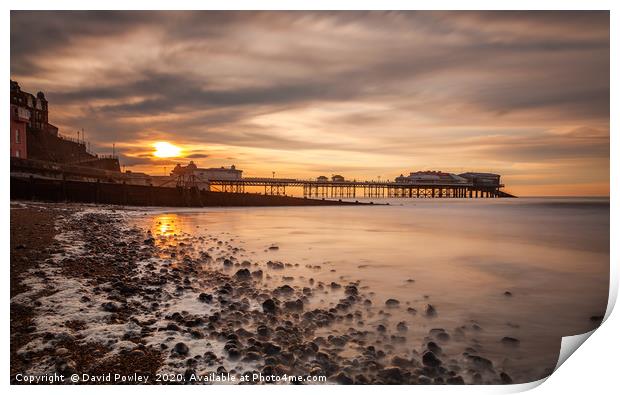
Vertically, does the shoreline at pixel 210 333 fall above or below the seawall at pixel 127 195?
below

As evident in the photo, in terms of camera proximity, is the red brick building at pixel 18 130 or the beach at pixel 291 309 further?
the red brick building at pixel 18 130

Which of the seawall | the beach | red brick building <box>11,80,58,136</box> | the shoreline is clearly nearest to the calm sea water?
the beach

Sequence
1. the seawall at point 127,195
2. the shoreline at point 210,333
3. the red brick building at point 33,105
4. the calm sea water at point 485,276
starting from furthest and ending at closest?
the seawall at point 127,195 < the red brick building at point 33,105 < the calm sea water at point 485,276 < the shoreline at point 210,333

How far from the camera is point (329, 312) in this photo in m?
3.30

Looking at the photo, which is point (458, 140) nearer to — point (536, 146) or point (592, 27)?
point (536, 146)

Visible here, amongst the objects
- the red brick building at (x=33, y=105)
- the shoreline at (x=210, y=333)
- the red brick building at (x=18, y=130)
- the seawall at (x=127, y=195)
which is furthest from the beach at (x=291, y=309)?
the red brick building at (x=33, y=105)

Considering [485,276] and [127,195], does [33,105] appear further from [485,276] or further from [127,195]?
[127,195]

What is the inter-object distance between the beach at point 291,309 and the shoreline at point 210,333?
1 centimetres

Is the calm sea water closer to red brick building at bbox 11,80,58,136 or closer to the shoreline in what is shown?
the shoreline

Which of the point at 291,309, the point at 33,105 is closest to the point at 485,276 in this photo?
the point at 291,309

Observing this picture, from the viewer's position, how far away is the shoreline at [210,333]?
8.57 ft

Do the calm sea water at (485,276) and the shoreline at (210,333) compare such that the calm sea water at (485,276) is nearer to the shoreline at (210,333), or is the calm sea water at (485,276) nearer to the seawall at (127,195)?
the shoreline at (210,333)

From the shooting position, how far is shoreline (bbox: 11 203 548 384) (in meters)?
2.61

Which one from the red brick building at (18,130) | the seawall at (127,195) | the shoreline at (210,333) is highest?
the red brick building at (18,130)
